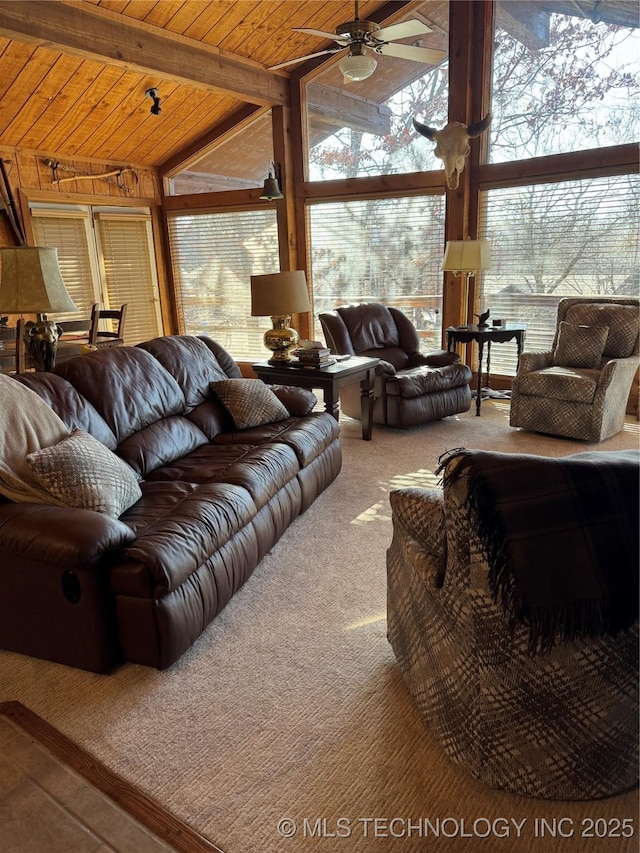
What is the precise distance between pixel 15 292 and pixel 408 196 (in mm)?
4312

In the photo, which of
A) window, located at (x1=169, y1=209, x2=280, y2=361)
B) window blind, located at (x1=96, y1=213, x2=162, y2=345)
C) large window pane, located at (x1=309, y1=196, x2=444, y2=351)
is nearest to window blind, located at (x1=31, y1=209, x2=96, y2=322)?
window blind, located at (x1=96, y1=213, x2=162, y2=345)

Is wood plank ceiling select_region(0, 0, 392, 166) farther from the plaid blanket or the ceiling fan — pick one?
the plaid blanket

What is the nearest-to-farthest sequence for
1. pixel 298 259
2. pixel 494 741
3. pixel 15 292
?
pixel 494 741
pixel 15 292
pixel 298 259

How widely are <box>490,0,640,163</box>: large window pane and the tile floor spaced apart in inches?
219

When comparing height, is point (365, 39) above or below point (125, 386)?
above

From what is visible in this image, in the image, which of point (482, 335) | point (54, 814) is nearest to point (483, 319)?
point (482, 335)

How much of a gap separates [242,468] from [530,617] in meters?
1.71

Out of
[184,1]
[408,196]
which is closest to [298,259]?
[408,196]

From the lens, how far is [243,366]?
745 cm

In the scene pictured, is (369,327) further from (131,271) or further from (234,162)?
(131,271)

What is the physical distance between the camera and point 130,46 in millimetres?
4676

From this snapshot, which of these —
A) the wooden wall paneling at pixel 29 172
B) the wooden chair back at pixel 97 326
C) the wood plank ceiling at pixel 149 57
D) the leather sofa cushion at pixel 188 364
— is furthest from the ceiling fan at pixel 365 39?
the wooden wall paneling at pixel 29 172

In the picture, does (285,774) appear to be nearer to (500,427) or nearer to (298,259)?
(500,427)

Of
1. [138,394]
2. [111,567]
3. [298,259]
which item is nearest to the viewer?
[111,567]
